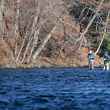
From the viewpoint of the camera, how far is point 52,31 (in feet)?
Answer: 200

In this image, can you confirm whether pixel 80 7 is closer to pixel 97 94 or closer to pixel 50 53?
pixel 50 53

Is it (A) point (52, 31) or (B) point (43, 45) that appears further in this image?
(A) point (52, 31)

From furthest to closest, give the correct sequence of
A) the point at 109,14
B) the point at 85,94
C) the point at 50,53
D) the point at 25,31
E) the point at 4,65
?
the point at 109,14 < the point at 50,53 < the point at 25,31 < the point at 4,65 < the point at 85,94

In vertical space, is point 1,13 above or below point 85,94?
above

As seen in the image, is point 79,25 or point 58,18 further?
point 79,25

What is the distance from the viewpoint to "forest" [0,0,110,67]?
189 ft

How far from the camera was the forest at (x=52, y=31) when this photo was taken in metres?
57.5

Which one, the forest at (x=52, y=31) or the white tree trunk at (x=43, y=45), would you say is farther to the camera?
the white tree trunk at (x=43, y=45)

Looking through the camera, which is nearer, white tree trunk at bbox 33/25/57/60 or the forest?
the forest

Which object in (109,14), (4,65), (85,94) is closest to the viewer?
(85,94)

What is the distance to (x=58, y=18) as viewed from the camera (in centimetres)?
6003

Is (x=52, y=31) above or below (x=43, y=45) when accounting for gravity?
above

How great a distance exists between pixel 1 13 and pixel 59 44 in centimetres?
805

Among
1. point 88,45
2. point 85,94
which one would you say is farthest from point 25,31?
point 85,94
